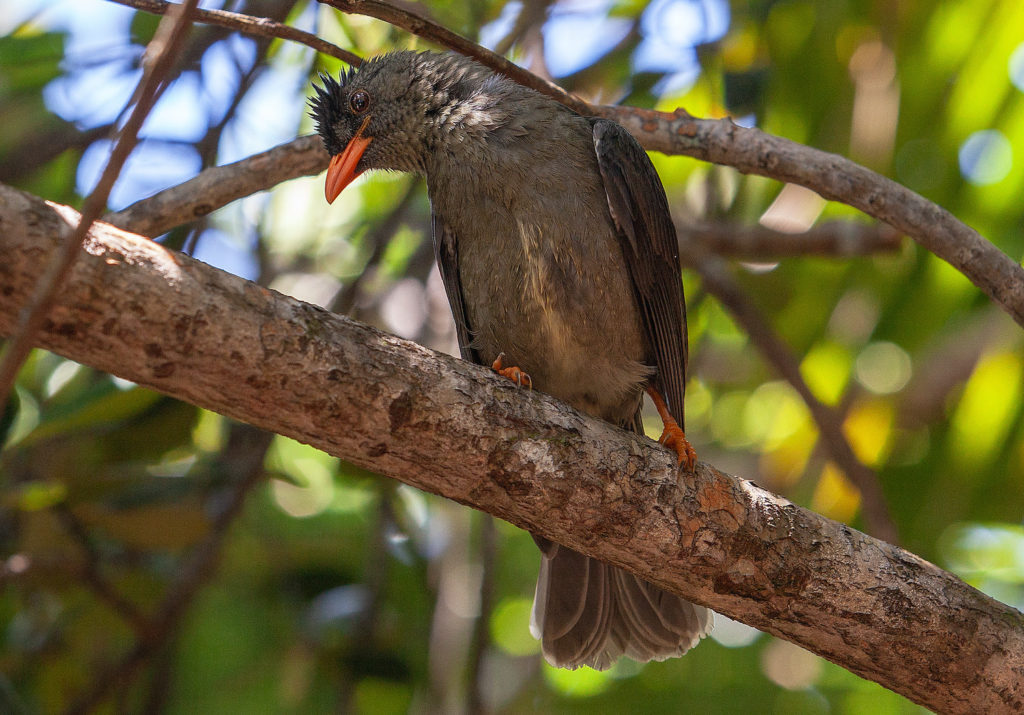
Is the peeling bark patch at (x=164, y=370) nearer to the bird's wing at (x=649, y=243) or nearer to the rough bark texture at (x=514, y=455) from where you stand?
the rough bark texture at (x=514, y=455)

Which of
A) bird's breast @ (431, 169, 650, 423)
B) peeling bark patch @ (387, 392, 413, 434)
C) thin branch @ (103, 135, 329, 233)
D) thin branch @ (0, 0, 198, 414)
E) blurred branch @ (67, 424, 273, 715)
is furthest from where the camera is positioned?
blurred branch @ (67, 424, 273, 715)

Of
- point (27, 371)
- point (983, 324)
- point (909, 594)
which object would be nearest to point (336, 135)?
point (27, 371)

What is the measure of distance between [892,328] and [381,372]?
122 inches

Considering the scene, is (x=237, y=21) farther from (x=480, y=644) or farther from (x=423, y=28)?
(x=480, y=644)

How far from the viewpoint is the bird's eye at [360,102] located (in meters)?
3.69

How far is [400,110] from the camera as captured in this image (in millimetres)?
3609

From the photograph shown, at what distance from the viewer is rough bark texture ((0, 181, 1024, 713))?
167cm

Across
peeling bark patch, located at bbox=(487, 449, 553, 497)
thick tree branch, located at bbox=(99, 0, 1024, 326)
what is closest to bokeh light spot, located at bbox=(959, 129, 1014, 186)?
thick tree branch, located at bbox=(99, 0, 1024, 326)

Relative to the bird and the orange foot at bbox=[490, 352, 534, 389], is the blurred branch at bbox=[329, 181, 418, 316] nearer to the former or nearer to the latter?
the bird

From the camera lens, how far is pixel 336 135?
3.68 metres

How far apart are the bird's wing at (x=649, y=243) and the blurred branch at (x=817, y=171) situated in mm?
134

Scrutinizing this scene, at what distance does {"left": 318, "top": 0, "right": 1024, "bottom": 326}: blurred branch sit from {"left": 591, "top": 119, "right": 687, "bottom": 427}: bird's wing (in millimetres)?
134

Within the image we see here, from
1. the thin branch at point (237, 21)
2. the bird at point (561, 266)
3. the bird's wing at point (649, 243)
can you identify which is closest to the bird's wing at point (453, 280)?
the bird at point (561, 266)

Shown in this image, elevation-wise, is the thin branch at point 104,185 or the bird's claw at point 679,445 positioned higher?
the bird's claw at point 679,445
